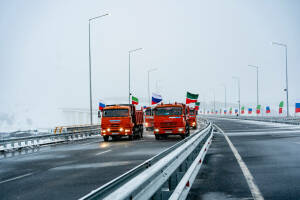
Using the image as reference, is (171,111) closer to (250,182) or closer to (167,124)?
(167,124)

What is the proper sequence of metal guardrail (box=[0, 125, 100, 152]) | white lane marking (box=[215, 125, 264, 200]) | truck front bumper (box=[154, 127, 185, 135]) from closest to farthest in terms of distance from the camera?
1. white lane marking (box=[215, 125, 264, 200])
2. metal guardrail (box=[0, 125, 100, 152])
3. truck front bumper (box=[154, 127, 185, 135])

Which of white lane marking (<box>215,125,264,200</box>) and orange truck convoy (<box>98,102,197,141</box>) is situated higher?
orange truck convoy (<box>98,102,197,141</box>)

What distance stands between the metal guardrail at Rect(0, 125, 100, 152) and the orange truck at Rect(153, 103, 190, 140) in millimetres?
7423

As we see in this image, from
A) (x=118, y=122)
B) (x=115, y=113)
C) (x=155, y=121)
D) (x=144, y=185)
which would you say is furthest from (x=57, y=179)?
(x=115, y=113)

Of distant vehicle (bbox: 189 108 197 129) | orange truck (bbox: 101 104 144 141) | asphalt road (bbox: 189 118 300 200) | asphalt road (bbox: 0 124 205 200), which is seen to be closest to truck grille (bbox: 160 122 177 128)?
orange truck (bbox: 101 104 144 141)

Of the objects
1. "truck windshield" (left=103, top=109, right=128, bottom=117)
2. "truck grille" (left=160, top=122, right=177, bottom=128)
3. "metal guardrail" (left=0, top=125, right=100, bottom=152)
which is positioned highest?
"truck windshield" (left=103, top=109, right=128, bottom=117)

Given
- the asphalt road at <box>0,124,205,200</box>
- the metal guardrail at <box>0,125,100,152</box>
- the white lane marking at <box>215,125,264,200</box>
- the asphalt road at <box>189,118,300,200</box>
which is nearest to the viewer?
the white lane marking at <box>215,125,264,200</box>

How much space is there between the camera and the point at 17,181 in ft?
34.1

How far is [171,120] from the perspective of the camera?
26484 millimetres

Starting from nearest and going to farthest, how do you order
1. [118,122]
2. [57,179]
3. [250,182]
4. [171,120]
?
[250,182] < [57,179] < [171,120] < [118,122]

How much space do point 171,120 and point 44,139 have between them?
30.5 feet

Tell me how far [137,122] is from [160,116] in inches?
126

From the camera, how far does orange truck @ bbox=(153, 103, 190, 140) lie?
26.4 metres

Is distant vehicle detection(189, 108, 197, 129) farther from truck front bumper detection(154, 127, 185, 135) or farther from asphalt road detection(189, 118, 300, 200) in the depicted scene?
asphalt road detection(189, 118, 300, 200)
